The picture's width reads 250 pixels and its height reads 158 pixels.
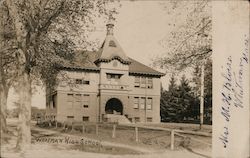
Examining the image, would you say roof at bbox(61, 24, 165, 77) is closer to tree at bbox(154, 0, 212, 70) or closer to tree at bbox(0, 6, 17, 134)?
tree at bbox(154, 0, 212, 70)

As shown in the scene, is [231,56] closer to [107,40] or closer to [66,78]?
[107,40]

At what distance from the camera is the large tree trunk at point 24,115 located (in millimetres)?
5813

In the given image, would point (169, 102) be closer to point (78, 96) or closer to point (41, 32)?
point (78, 96)

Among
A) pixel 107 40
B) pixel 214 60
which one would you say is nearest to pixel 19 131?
pixel 107 40

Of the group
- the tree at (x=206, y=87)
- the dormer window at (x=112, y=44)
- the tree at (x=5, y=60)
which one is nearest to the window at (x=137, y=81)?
the dormer window at (x=112, y=44)

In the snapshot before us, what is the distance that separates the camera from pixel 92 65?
21.5 feet

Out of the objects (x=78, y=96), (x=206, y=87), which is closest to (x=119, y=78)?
(x=78, y=96)

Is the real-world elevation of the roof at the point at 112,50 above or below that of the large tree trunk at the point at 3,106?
above

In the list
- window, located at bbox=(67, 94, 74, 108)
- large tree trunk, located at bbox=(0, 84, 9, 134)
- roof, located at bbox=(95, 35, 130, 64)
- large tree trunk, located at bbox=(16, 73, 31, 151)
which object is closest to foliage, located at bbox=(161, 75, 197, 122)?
roof, located at bbox=(95, 35, 130, 64)

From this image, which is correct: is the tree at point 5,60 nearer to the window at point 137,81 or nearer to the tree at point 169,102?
the window at point 137,81

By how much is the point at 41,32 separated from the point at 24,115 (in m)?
1.49

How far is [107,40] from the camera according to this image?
242 inches

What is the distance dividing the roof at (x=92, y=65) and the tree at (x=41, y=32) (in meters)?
0.24

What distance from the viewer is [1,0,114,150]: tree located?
5988mm
